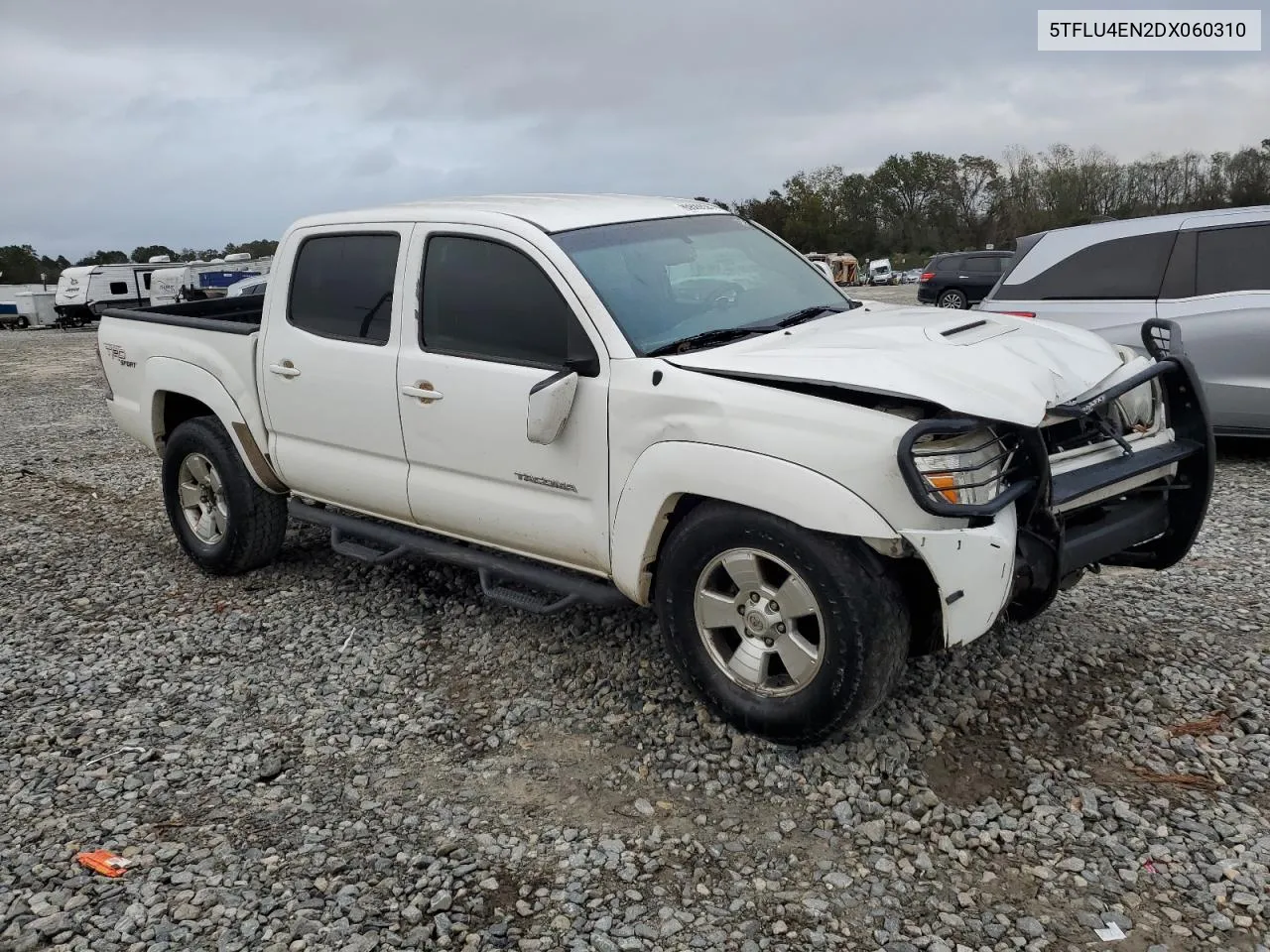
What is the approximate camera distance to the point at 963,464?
316cm

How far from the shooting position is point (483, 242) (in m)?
Result: 4.26

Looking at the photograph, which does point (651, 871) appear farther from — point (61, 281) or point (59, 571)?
point (61, 281)

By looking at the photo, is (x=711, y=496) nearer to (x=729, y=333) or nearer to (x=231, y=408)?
(x=729, y=333)

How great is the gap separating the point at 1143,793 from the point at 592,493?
6.76 feet

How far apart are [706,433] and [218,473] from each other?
314 centimetres

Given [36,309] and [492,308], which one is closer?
[492,308]

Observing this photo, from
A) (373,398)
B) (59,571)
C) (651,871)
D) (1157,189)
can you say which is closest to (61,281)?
(59,571)

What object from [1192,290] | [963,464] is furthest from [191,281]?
[963,464]

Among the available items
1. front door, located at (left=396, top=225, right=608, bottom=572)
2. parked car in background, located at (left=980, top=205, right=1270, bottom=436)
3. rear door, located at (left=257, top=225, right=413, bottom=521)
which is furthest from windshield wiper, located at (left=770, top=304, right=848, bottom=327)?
parked car in background, located at (left=980, top=205, right=1270, bottom=436)

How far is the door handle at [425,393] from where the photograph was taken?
4270 millimetres

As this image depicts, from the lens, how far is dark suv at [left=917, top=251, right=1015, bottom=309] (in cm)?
2415

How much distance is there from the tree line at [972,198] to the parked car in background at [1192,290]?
56022 millimetres

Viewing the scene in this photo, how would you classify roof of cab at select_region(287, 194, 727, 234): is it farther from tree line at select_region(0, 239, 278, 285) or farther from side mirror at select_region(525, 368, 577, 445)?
tree line at select_region(0, 239, 278, 285)

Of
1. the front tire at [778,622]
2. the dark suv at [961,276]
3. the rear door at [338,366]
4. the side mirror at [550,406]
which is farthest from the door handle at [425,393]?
the dark suv at [961,276]
